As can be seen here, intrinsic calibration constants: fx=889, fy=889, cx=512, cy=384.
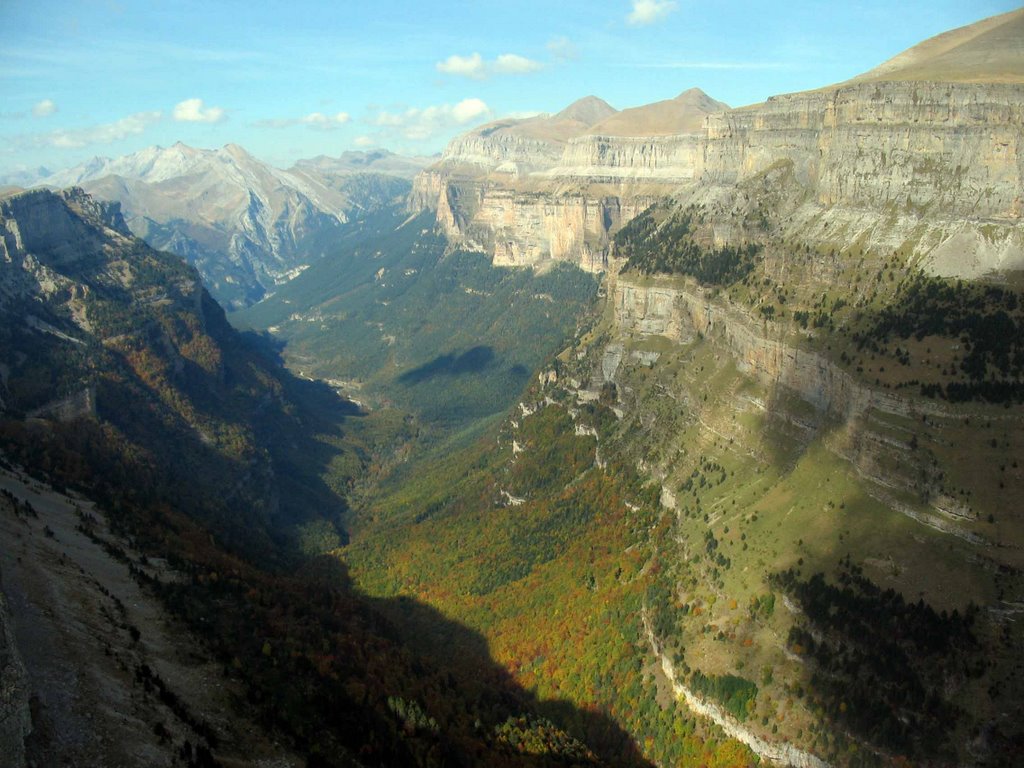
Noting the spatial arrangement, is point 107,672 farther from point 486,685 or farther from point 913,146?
point 913,146

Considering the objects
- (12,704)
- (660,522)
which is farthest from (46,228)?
(12,704)

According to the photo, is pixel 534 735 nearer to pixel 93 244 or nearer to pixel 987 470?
pixel 987 470

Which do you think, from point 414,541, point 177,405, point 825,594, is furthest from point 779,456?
point 177,405

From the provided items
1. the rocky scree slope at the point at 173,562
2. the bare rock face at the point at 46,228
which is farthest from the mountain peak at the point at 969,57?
the bare rock face at the point at 46,228

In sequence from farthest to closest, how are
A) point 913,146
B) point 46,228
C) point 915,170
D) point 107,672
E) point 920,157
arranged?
point 46,228 → point 913,146 → point 915,170 → point 920,157 → point 107,672

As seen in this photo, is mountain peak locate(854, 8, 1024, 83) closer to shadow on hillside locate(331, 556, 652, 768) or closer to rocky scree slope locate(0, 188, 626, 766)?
shadow on hillside locate(331, 556, 652, 768)

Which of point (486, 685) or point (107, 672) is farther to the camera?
point (486, 685)

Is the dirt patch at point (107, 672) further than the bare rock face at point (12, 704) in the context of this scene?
Yes

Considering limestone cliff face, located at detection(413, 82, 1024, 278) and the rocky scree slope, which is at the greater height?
limestone cliff face, located at detection(413, 82, 1024, 278)

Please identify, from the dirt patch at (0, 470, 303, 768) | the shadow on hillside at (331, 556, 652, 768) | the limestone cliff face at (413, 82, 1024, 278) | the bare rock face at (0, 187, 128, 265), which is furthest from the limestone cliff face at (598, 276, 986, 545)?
the bare rock face at (0, 187, 128, 265)

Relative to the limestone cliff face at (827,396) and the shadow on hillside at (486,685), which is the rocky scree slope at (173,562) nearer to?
the shadow on hillside at (486,685)

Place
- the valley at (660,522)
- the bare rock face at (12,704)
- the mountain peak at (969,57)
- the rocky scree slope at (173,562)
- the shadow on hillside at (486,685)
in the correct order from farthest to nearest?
the mountain peak at (969,57), the shadow on hillside at (486,685), the valley at (660,522), the rocky scree slope at (173,562), the bare rock face at (12,704)
